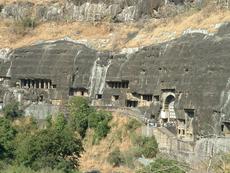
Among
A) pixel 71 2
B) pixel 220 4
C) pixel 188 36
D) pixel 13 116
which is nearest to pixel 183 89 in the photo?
pixel 188 36

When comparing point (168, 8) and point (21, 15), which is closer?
point (168, 8)

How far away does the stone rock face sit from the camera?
43750mm

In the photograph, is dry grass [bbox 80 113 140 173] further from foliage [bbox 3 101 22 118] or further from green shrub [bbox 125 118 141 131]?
foliage [bbox 3 101 22 118]

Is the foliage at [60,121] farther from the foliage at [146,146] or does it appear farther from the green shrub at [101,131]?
the foliage at [146,146]

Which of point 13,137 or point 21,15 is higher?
point 21,15

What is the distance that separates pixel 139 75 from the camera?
51.0 m

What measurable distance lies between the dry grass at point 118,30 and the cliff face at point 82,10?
4.40 ft

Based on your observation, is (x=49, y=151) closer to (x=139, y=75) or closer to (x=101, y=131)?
(x=101, y=131)

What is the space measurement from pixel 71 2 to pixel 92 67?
1508cm

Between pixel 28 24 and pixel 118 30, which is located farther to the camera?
pixel 28 24

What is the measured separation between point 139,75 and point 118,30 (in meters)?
11.1

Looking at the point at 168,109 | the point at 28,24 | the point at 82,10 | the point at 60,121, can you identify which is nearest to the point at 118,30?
the point at 82,10

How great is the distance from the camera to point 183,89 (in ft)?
151

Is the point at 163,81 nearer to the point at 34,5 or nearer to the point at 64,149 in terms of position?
the point at 64,149
